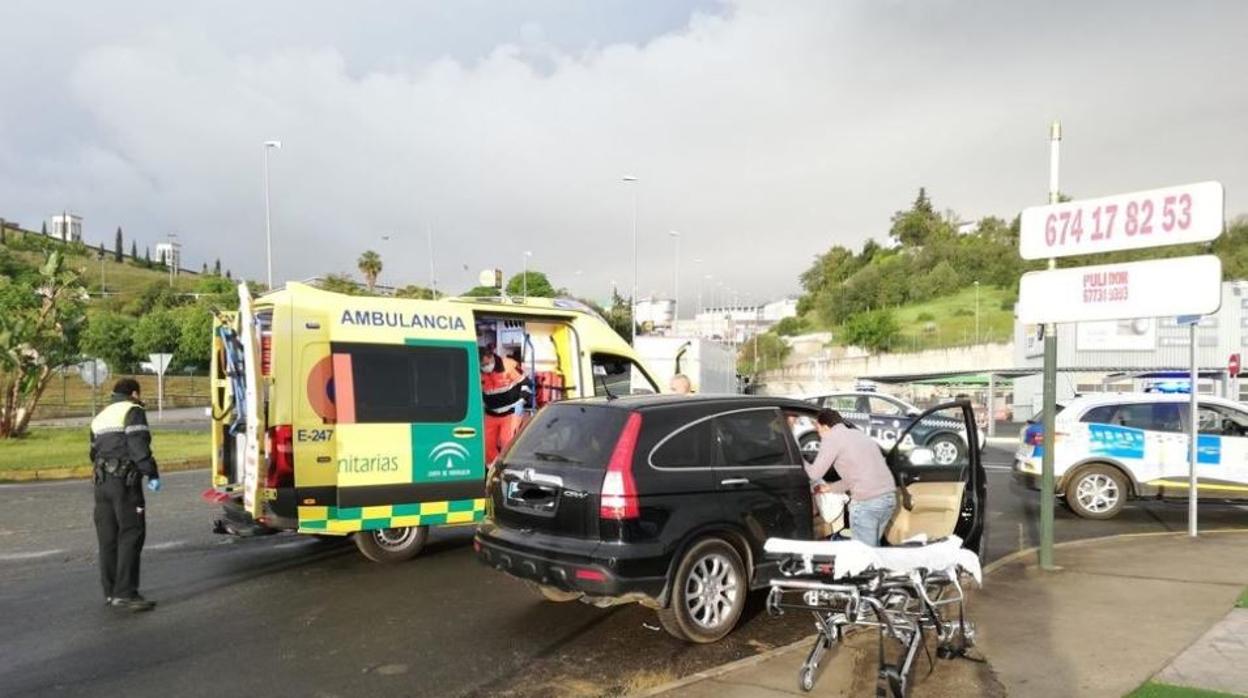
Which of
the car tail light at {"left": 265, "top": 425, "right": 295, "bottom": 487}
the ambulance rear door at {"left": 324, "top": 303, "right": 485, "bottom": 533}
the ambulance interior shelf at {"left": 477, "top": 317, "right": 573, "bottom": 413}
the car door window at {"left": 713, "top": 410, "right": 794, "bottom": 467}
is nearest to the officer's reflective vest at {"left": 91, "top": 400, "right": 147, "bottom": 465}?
the car tail light at {"left": 265, "top": 425, "right": 295, "bottom": 487}

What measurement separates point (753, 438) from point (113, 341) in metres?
66.3

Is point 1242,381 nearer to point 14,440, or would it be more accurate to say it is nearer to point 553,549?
point 553,549

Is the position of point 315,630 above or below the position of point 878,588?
below

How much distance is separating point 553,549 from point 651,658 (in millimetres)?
943

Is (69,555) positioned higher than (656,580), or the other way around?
(656,580)

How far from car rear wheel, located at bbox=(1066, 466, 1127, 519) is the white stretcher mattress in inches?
318

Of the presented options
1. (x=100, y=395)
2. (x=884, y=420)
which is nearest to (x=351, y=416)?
(x=884, y=420)

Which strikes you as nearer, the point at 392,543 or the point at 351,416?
the point at 351,416

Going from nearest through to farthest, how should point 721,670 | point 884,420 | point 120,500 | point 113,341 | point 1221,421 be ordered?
point 721,670 → point 120,500 → point 1221,421 → point 884,420 → point 113,341

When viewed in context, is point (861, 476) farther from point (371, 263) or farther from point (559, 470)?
point (371, 263)

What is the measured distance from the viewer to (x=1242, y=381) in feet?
127

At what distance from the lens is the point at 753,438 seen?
6664 mm

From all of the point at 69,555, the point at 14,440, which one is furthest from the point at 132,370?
the point at 69,555

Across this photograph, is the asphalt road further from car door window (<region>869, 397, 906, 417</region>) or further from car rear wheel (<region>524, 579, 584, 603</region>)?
car door window (<region>869, 397, 906, 417</region>)
